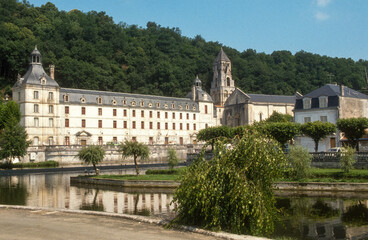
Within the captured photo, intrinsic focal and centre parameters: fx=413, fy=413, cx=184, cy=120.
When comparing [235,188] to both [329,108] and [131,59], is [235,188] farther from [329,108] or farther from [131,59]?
[131,59]

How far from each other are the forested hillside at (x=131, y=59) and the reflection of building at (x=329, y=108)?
47958 millimetres

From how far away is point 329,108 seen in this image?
52.6 meters

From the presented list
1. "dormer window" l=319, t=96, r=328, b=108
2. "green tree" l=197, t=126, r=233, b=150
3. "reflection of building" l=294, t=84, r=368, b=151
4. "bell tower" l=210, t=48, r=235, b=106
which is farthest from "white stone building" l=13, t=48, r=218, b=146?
"dormer window" l=319, t=96, r=328, b=108

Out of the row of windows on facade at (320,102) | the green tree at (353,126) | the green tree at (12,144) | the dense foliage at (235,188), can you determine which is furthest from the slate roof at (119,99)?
the dense foliage at (235,188)

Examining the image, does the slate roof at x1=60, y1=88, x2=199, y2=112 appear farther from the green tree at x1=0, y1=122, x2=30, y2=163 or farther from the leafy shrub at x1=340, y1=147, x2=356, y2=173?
the leafy shrub at x1=340, y1=147, x2=356, y2=173

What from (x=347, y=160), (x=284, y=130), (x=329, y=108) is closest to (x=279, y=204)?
(x=347, y=160)

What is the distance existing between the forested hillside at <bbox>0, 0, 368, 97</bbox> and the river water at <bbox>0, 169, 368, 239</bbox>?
61.0 m

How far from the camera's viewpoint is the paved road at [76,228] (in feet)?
40.8

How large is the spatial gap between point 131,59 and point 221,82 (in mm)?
23967

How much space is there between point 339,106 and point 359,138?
21.8ft

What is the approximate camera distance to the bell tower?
105 m

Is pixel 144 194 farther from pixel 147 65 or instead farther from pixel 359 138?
pixel 147 65

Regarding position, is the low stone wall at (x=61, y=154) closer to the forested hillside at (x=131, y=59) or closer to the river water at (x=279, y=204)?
the river water at (x=279, y=204)

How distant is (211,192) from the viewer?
13.3 metres
